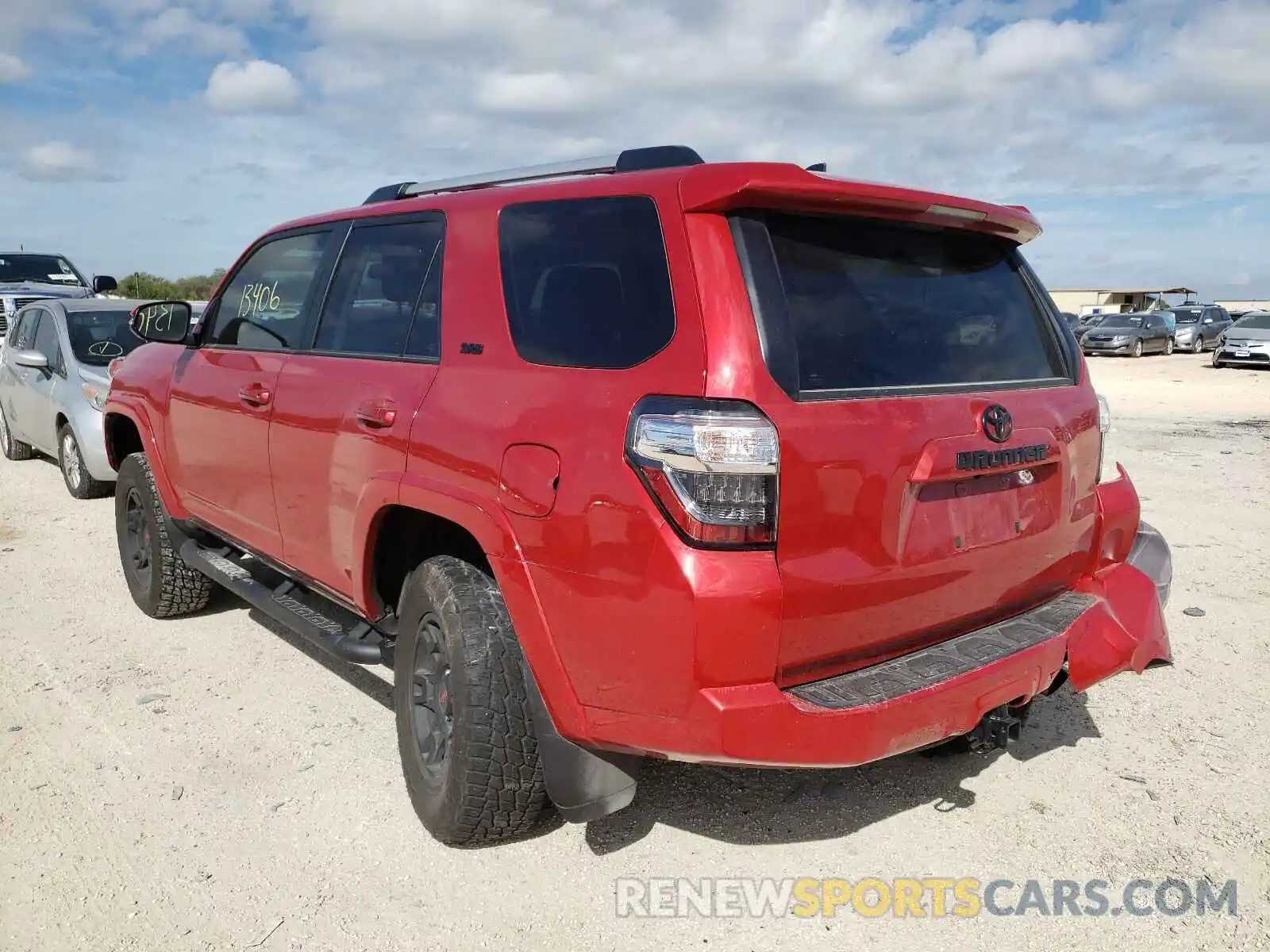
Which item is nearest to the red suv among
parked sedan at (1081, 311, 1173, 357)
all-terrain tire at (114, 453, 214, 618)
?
all-terrain tire at (114, 453, 214, 618)

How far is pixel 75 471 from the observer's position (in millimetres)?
8148

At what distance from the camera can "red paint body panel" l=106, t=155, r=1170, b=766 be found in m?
2.31

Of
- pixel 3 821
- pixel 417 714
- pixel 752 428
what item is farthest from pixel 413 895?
pixel 752 428

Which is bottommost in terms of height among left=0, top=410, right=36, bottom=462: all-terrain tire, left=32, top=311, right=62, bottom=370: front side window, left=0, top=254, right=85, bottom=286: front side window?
left=0, top=410, right=36, bottom=462: all-terrain tire

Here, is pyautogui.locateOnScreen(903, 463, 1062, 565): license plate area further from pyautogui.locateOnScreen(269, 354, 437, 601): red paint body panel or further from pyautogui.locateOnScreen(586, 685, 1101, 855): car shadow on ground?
pyautogui.locateOnScreen(269, 354, 437, 601): red paint body panel

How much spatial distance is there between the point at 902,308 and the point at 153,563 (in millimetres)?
3997

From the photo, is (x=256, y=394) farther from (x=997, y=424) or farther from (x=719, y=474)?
(x=997, y=424)

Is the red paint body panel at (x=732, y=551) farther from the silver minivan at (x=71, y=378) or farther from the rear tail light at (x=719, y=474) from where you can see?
the silver minivan at (x=71, y=378)

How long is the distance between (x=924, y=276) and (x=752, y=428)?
3.07 feet

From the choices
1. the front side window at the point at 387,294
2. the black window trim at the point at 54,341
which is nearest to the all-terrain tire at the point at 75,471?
the black window trim at the point at 54,341

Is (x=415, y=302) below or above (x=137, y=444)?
above

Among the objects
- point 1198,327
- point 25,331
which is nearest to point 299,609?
point 25,331

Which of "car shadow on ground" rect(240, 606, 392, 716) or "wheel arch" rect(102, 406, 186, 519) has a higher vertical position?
"wheel arch" rect(102, 406, 186, 519)

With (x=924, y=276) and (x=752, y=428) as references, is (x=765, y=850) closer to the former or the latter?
(x=752, y=428)
